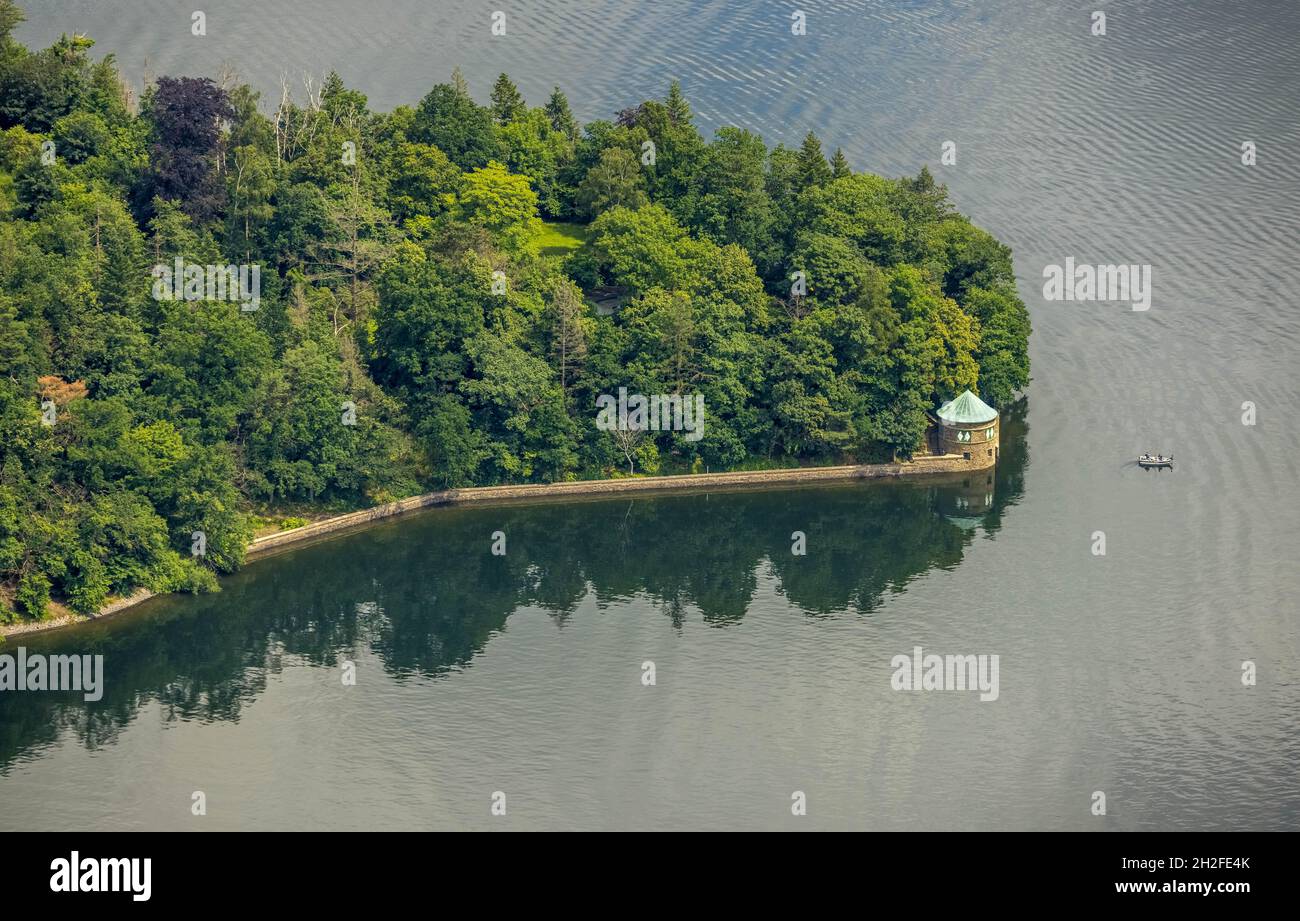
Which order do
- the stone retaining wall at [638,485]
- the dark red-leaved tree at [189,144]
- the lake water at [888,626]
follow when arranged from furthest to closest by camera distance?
the dark red-leaved tree at [189,144]
the stone retaining wall at [638,485]
the lake water at [888,626]

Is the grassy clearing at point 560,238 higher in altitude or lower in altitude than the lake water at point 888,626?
higher

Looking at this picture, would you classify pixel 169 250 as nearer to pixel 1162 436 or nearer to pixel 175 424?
pixel 175 424

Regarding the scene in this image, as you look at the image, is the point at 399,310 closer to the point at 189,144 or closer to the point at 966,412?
the point at 189,144

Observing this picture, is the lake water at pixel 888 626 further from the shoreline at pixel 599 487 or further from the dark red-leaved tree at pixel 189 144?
the dark red-leaved tree at pixel 189 144

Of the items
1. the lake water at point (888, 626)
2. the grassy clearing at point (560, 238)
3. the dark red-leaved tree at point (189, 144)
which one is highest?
the dark red-leaved tree at point (189, 144)

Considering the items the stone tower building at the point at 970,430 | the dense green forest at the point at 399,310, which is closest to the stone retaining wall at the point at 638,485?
the stone tower building at the point at 970,430

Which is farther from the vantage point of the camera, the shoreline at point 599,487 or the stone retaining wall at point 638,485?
the stone retaining wall at point 638,485

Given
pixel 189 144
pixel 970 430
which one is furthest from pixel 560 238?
pixel 970 430
